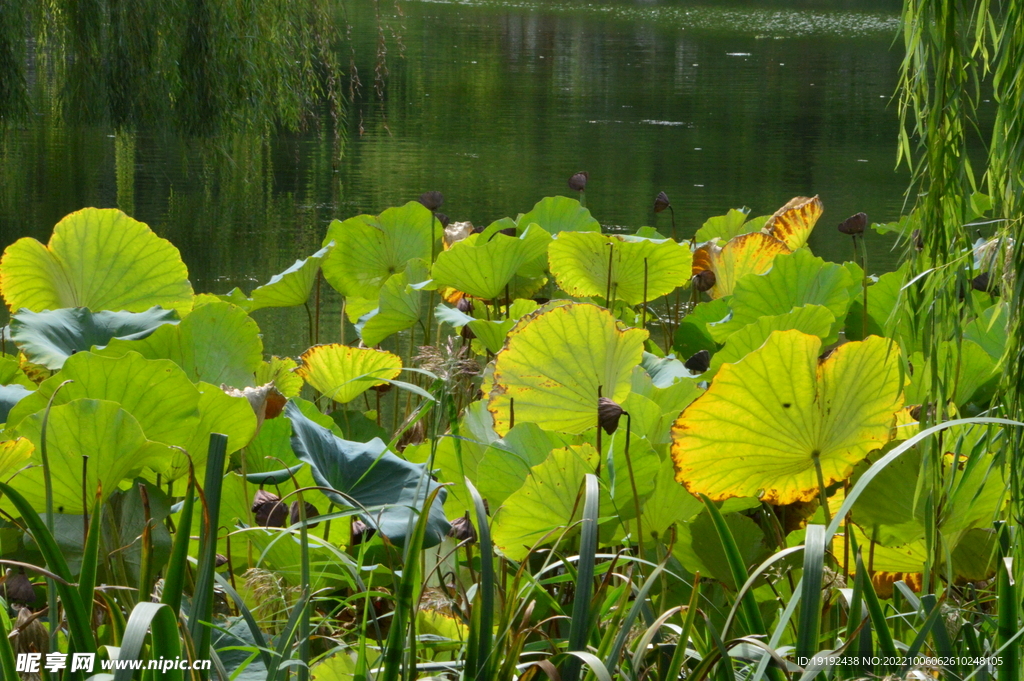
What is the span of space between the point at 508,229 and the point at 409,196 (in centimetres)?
320

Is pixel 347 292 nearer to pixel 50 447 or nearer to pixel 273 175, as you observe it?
pixel 50 447

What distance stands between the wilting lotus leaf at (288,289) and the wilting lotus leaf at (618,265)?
0.29m

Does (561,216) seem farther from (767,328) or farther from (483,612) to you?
(483,612)

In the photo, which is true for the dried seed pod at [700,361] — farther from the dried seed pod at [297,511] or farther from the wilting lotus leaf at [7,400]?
the wilting lotus leaf at [7,400]

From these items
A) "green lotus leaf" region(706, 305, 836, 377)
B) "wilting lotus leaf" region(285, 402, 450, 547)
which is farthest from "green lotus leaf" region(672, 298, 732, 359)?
"wilting lotus leaf" region(285, 402, 450, 547)

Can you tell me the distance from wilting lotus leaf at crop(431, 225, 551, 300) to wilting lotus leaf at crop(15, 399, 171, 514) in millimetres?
516

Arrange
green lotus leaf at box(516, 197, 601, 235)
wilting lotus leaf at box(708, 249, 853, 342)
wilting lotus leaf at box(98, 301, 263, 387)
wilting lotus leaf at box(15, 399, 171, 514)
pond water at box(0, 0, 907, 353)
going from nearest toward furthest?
wilting lotus leaf at box(15, 399, 171, 514)
wilting lotus leaf at box(98, 301, 263, 387)
wilting lotus leaf at box(708, 249, 853, 342)
green lotus leaf at box(516, 197, 601, 235)
pond water at box(0, 0, 907, 353)

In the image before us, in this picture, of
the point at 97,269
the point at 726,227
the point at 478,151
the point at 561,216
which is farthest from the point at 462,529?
the point at 478,151

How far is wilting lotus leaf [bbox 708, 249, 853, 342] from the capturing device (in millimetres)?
1124

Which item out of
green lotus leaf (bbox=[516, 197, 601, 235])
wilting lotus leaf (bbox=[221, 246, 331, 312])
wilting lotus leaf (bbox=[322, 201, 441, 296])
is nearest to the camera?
wilting lotus leaf (bbox=[221, 246, 331, 312])

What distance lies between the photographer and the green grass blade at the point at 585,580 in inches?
22.7

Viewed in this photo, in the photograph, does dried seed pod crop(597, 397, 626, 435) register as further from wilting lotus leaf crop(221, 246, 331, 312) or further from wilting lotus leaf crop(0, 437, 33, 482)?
wilting lotus leaf crop(221, 246, 331, 312)

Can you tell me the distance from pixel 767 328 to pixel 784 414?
0.89 feet

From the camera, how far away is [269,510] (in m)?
0.76
